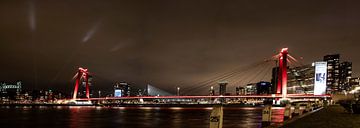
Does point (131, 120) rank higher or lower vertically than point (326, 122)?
lower

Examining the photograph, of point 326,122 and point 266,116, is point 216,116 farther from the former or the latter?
point 326,122

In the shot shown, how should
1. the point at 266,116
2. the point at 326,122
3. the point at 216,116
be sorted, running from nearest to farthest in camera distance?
1. the point at 216,116
2. the point at 266,116
3. the point at 326,122

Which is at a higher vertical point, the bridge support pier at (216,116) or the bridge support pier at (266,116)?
the bridge support pier at (216,116)

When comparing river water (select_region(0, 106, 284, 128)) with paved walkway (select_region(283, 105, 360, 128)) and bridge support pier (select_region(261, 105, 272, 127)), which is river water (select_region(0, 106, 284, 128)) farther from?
paved walkway (select_region(283, 105, 360, 128))

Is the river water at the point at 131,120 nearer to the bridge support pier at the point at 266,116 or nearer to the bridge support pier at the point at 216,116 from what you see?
the bridge support pier at the point at 266,116

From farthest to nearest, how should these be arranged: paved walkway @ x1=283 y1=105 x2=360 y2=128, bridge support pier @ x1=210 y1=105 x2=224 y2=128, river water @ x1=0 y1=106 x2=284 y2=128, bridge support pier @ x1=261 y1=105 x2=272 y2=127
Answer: river water @ x1=0 y1=106 x2=284 y2=128
bridge support pier @ x1=261 y1=105 x2=272 y2=127
paved walkway @ x1=283 y1=105 x2=360 y2=128
bridge support pier @ x1=210 y1=105 x2=224 y2=128

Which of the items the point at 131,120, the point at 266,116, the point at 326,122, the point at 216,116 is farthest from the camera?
the point at 131,120

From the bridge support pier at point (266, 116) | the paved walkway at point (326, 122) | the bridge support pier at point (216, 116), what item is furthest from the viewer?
the bridge support pier at point (266, 116)

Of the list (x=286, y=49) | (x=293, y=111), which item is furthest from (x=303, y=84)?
(x=293, y=111)

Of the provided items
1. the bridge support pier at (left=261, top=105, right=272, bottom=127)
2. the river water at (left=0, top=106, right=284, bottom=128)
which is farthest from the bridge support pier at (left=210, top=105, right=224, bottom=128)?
the river water at (left=0, top=106, right=284, bottom=128)

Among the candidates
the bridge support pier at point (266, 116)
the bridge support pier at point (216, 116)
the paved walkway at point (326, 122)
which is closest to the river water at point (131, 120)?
the bridge support pier at point (266, 116)

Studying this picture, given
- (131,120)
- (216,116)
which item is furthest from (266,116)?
(131,120)

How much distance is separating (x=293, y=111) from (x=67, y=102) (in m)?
144

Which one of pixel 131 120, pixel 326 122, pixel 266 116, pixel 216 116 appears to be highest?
pixel 216 116
